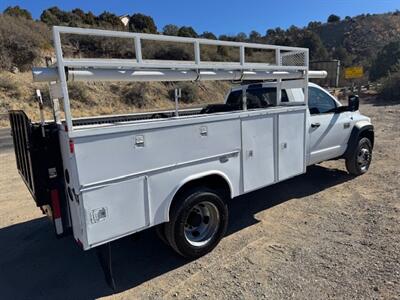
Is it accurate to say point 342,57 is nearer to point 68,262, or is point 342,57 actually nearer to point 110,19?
point 110,19

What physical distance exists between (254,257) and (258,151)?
130 centimetres

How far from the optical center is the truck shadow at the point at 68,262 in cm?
347

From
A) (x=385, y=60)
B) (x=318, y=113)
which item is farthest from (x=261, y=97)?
(x=385, y=60)

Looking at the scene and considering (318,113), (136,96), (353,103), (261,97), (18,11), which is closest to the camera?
(261,97)

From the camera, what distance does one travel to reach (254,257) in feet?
12.7

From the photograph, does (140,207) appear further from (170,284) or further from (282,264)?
(282,264)

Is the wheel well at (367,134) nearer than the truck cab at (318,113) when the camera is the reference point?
No

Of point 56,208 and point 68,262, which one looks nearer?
point 56,208

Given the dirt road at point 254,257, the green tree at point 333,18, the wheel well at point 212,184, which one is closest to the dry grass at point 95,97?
the dirt road at point 254,257

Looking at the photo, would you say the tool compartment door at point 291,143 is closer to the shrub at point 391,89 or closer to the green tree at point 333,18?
the shrub at point 391,89

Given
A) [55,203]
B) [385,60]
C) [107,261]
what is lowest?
[107,261]

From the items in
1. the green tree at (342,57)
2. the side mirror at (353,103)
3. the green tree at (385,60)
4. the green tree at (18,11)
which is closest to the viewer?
the side mirror at (353,103)

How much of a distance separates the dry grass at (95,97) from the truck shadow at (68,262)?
1609 centimetres

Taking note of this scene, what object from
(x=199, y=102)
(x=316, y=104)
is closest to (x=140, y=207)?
(x=316, y=104)
